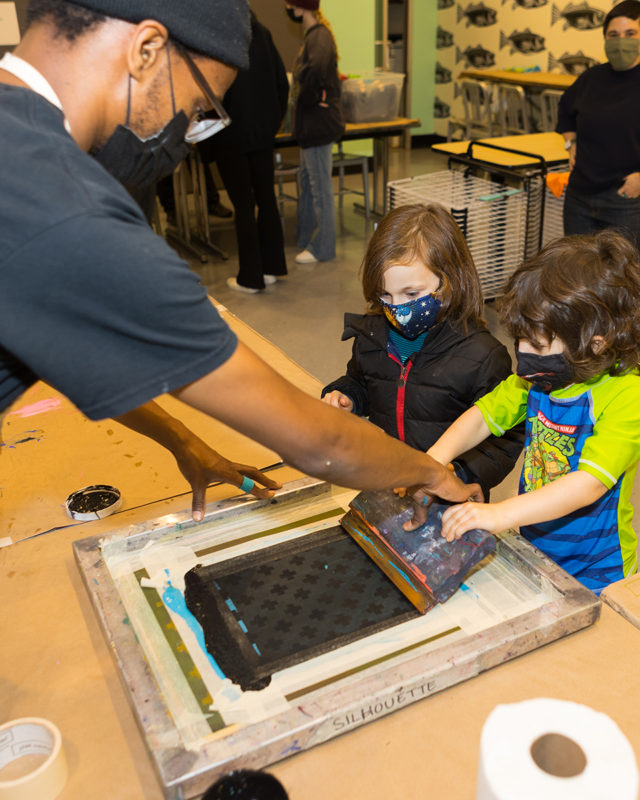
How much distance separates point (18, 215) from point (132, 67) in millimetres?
236

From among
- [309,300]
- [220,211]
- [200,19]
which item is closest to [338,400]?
[200,19]

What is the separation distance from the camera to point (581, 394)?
115 centimetres

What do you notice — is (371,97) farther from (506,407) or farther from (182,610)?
(182,610)

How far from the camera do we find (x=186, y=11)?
71cm

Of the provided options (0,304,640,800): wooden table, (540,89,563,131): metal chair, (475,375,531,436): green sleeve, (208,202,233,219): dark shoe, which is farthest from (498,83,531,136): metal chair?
(0,304,640,800): wooden table

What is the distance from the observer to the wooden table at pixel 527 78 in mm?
6562

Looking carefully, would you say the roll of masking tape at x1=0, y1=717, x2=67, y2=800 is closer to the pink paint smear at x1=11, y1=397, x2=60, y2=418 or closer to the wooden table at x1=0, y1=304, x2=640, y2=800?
the wooden table at x1=0, y1=304, x2=640, y2=800

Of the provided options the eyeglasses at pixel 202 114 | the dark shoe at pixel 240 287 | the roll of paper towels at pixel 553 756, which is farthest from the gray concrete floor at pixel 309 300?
the roll of paper towels at pixel 553 756

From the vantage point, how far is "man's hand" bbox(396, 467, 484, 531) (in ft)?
3.18

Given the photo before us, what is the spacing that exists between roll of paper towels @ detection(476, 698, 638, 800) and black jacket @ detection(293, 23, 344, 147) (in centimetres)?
424

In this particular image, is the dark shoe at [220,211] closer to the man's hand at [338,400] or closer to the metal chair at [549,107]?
the metal chair at [549,107]

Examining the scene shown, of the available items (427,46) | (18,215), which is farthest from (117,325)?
(427,46)

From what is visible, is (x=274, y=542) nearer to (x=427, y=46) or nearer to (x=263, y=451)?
(x=263, y=451)

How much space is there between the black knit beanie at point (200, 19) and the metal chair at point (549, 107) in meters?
6.40
